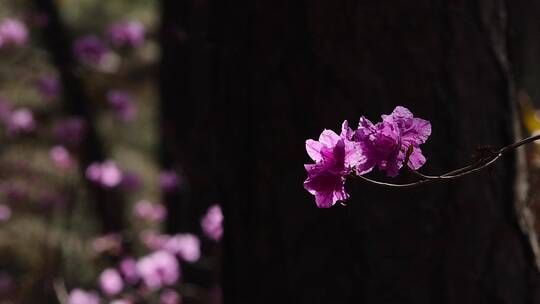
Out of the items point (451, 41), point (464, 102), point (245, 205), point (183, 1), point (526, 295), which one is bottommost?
point (526, 295)

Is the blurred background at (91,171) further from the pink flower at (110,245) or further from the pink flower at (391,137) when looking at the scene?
the pink flower at (391,137)

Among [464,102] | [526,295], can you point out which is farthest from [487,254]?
[464,102]

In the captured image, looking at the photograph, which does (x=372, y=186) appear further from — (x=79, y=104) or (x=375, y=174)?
(x=79, y=104)

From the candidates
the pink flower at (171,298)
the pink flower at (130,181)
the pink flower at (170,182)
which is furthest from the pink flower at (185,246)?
the pink flower at (130,181)

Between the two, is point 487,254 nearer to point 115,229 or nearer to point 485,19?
point 485,19

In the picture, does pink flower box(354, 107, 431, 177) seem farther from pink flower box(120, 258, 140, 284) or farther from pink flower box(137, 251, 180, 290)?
pink flower box(120, 258, 140, 284)

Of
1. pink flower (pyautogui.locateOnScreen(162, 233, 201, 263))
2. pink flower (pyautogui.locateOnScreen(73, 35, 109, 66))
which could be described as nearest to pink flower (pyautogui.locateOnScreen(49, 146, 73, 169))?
pink flower (pyautogui.locateOnScreen(73, 35, 109, 66))

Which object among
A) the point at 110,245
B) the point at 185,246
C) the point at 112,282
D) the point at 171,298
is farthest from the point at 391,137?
the point at 112,282
